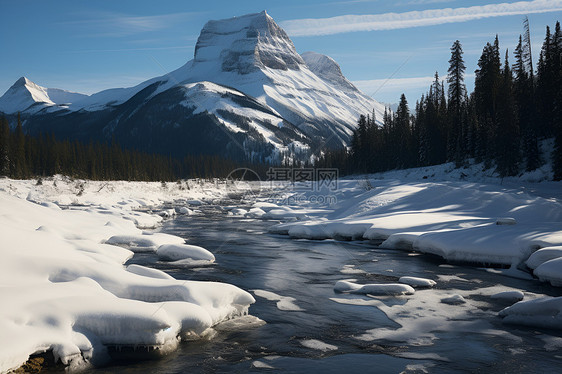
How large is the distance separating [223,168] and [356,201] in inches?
4892

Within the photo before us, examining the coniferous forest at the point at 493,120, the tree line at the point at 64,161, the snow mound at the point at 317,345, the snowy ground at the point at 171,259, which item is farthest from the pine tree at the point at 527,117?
the tree line at the point at 64,161

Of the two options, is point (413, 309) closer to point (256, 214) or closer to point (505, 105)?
point (256, 214)

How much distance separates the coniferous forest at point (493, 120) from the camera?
46406mm

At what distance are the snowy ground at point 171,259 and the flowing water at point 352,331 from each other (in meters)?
0.34

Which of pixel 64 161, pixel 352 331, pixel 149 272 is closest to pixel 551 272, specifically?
pixel 352 331

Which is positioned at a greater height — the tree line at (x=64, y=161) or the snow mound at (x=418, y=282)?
the tree line at (x=64, y=161)

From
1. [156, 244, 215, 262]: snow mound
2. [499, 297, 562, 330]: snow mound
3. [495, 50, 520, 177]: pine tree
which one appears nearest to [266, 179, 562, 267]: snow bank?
[499, 297, 562, 330]: snow mound

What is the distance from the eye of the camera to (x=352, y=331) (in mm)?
10453

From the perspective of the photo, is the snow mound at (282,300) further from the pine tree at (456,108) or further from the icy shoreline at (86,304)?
the pine tree at (456,108)

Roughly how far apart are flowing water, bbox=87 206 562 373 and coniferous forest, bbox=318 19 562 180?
3247 centimetres

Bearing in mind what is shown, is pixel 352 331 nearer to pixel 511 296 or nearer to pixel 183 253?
pixel 511 296

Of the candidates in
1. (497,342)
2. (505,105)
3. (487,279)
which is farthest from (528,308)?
(505,105)

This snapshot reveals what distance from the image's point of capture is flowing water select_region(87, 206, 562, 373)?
848 cm

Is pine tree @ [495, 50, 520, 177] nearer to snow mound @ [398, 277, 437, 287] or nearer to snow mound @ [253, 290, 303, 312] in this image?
snow mound @ [398, 277, 437, 287]
